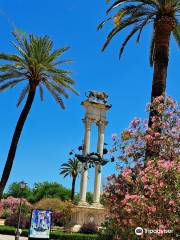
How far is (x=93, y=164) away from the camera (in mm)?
48125

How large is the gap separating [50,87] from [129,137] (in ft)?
42.8

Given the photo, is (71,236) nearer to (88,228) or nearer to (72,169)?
(88,228)

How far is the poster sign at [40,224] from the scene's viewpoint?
2160cm

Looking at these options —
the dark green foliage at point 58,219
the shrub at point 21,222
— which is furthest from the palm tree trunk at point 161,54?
the dark green foliage at point 58,219

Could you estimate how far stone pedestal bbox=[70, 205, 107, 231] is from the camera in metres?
45.4

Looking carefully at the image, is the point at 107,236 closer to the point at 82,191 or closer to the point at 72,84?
the point at 72,84

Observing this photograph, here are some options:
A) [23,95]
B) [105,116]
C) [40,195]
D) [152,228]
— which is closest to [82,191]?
[105,116]

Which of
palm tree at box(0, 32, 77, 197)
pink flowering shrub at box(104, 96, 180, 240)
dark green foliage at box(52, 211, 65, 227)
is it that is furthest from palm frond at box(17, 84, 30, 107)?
dark green foliage at box(52, 211, 65, 227)

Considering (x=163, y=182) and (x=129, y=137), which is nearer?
(x=163, y=182)

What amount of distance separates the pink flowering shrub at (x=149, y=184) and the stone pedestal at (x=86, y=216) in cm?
3084

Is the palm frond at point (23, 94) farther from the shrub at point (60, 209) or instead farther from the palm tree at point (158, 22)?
the shrub at point (60, 209)

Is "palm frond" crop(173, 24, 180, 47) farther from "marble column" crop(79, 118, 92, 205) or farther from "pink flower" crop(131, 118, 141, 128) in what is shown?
"marble column" crop(79, 118, 92, 205)

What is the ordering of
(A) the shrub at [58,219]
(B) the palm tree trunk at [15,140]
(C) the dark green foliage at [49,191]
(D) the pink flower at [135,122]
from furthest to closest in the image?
1. (C) the dark green foliage at [49,191]
2. (A) the shrub at [58,219]
3. (B) the palm tree trunk at [15,140]
4. (D) the pink flower at [135,122]

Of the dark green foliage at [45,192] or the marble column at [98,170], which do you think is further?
the dark green foliage at [45,192]
